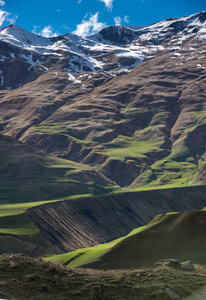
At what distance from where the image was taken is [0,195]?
180 m

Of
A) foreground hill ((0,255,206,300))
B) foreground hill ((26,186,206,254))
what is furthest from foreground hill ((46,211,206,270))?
foreground hill ((26,186,206,254))

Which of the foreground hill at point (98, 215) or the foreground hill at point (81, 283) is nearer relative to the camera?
the foreground hill at point (81, 283)

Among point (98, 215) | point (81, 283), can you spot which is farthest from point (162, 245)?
point (98, 215)

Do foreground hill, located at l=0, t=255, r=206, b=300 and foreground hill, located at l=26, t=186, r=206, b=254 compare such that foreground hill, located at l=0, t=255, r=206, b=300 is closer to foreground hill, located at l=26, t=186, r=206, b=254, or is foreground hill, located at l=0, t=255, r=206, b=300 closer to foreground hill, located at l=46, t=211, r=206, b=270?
foreground hill, located at l=46, t=211, r=206, b=270

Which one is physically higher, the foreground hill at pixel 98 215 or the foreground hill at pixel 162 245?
the foreground hill at pixel 162 245

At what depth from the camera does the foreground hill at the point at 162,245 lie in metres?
56.4

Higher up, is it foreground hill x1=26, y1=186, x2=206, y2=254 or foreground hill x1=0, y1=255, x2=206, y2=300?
foreground hill x1=0, y1=255, x2=206, y2=300

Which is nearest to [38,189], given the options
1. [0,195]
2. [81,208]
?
[0,195]

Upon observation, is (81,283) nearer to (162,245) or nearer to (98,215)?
(162,245)

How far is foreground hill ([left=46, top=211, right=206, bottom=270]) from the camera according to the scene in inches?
2222

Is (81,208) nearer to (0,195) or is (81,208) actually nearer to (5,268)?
(0,195)

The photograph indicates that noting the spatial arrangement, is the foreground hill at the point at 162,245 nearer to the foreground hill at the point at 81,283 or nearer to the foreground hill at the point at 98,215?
the foreground hill at the point at 81,283

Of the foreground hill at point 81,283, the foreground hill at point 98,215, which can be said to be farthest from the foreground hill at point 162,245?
the foreground hill at point 98,215

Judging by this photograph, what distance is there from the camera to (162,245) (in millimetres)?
59875
